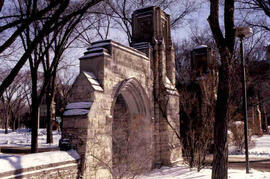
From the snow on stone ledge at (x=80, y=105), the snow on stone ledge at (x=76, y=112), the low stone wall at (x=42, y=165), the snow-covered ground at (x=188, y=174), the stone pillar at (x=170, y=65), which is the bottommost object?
the snow-covered ground at (x=188, y=174)

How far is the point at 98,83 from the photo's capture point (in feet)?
27.0

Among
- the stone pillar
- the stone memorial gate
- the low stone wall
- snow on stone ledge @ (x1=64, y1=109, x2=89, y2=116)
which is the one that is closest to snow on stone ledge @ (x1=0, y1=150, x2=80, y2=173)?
the low stone wall

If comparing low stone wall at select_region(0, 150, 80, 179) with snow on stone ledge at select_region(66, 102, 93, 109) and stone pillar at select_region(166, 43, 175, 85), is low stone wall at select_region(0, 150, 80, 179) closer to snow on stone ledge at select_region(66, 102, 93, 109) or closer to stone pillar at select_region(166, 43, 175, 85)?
snow on stone ledge at select_region(66, 102, 93, 109)

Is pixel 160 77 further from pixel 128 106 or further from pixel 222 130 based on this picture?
pixel 222 130

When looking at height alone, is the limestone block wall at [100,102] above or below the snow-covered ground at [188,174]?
above

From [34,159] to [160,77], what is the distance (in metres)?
6.73

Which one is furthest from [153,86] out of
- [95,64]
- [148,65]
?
[95,64]

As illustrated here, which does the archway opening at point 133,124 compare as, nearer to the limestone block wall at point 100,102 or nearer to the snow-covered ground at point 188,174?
the limestone block wall at point 100,102

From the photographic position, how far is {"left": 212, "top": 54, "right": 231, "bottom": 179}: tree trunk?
6.51m

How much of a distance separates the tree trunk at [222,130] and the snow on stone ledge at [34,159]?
347 centimetres

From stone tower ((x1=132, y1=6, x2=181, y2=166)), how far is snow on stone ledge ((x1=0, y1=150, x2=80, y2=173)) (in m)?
4.90

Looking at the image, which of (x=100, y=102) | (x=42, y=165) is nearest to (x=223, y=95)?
(x=100, y=102)

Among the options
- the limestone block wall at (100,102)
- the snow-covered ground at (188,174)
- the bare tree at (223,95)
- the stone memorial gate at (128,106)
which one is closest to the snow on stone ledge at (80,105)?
the stone memorial gate at (128,106)

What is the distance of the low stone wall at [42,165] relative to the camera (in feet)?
18.3
